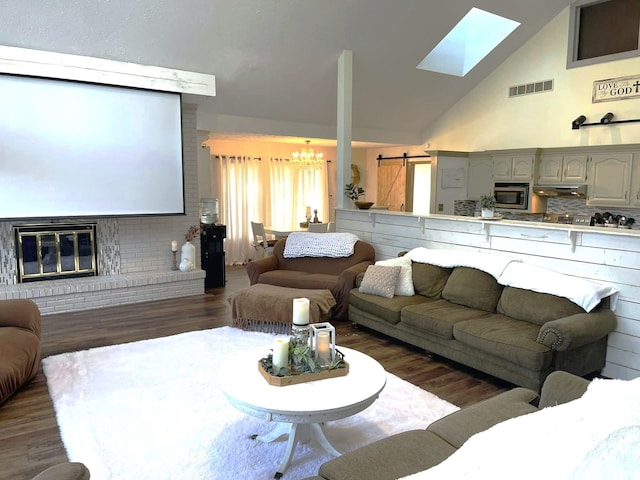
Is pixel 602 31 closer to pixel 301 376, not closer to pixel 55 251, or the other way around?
pixel 301 376

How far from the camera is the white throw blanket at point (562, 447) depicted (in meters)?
0.98

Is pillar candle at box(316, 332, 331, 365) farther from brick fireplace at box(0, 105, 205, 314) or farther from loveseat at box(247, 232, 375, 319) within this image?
brick fireplace at box(0, 105, 205, 314)

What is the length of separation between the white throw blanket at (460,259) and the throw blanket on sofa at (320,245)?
874mm

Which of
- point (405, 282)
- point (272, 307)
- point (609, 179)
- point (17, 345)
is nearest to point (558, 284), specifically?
point (405, 282)

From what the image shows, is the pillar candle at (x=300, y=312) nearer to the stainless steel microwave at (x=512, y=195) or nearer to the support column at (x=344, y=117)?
the support column at (x=344, y=117)

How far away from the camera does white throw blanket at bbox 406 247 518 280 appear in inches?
159

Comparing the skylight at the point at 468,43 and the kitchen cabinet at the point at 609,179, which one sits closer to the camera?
the kitchen cabinet at the point at 609,179

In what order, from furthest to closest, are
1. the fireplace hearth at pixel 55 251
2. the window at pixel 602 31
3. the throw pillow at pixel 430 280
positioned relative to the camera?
the window at pixel 602 31, the fireplace hearth at pixel 55 251, the throw pillow at pixel 430 280

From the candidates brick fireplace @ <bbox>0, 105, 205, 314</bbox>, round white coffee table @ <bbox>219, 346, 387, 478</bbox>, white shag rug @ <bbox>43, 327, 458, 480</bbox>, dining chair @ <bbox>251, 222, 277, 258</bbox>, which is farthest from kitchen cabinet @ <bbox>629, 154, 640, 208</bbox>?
brick fireplace @ <bbox>0, 105, 205, 314</bbox>

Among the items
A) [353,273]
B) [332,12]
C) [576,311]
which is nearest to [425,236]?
[353,273]

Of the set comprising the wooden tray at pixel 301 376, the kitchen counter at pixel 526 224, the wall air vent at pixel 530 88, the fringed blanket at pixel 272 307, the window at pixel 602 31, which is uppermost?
the window at pixel 602 31

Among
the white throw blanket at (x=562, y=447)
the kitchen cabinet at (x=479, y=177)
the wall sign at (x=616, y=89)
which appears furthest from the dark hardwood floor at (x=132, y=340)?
the wall sign at (x=616, y=89)

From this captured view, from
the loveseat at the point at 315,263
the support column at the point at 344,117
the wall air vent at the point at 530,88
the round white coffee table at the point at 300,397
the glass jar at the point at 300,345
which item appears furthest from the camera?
the wall air vent at the point at 530,88

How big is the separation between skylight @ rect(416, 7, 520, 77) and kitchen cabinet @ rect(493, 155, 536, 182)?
61.5 inches
